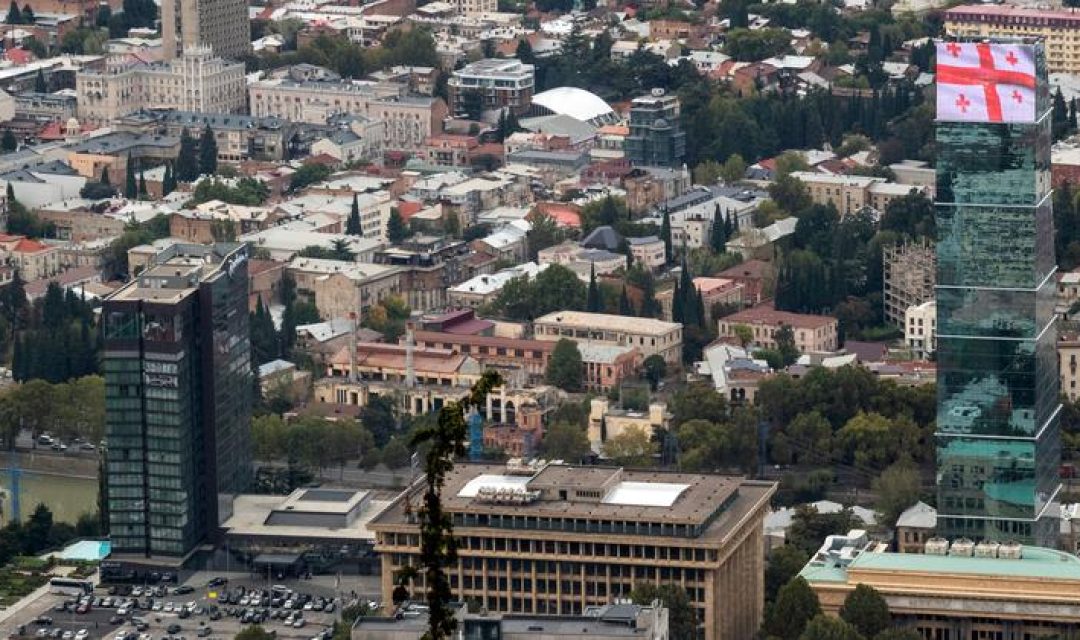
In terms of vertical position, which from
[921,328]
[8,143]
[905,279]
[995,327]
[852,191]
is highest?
[995,327]

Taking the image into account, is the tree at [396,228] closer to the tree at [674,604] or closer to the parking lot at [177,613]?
the parking lot at [177,613]

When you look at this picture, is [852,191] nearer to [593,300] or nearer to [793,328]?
[593,300]

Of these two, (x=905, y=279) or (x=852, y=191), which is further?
(x=852, y=191)

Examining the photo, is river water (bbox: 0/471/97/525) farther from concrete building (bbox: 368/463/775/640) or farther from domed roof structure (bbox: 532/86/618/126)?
domed roof structure (bbox: 532/86/618/126)

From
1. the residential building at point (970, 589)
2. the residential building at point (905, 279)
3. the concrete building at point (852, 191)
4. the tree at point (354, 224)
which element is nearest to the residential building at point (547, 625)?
the residential building at point (970, 589)

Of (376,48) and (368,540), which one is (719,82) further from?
(368,540)

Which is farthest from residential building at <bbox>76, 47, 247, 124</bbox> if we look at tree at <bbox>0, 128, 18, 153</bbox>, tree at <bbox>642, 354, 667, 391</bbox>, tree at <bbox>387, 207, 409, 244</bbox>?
tree at <bbox>642, 354, 667, 391</bbox>

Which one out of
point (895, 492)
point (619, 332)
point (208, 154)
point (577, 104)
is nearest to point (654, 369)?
point (619, 332)

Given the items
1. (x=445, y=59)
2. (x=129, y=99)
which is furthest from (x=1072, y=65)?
(x=129, y=99)
